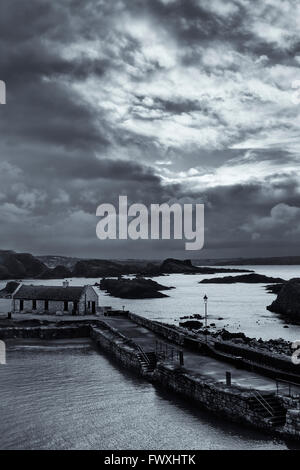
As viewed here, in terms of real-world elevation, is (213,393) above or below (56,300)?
below

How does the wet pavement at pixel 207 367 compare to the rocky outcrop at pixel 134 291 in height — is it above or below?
above

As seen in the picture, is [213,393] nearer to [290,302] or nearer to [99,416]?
[99,416]

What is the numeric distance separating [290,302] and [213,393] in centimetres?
4972

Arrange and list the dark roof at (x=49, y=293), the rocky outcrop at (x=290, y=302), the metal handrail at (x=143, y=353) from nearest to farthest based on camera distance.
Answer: the metal handrail at (x=143, y=353) < the dark roof at (x=49, y=293) < the rocky outcrop at (x=290, y=302)

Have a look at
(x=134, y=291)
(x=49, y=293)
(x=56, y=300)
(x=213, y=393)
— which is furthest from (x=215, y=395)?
(x=134, y=291)

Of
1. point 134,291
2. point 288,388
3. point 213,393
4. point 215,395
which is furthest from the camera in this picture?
point 134,291

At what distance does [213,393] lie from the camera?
770 inches

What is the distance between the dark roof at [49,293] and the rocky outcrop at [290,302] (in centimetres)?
3321

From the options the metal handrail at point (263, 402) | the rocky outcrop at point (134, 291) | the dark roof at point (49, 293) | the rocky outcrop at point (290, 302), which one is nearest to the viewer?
the metal handrail at point (263, 402)

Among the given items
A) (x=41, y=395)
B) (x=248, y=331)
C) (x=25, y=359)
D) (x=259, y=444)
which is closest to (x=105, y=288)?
(x=248, y=331)

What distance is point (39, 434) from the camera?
17.7 m

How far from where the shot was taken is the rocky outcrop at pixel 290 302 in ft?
209

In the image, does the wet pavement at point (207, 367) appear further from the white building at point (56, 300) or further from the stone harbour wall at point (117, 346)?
the white building at point (56, 300)

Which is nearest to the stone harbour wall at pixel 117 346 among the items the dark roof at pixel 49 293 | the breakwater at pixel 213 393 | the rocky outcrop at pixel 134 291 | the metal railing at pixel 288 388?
the breakwater at pixel 213 393
